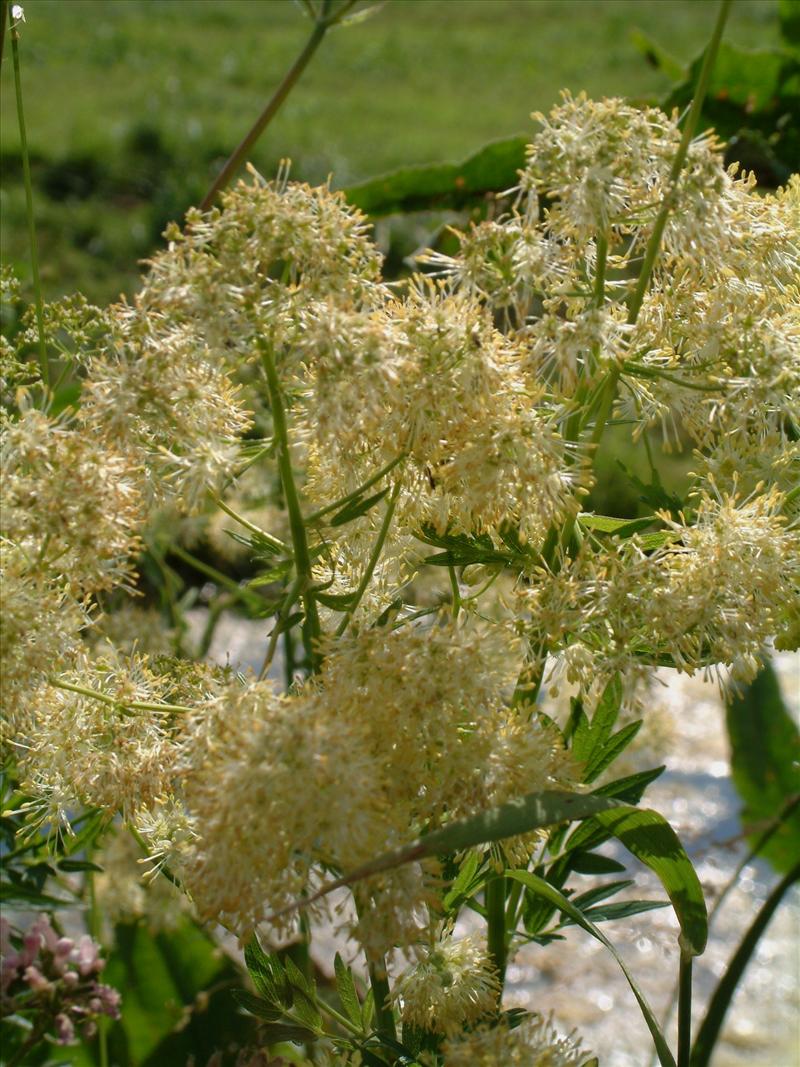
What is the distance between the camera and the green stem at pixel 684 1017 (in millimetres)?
782

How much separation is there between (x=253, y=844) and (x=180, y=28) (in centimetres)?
755

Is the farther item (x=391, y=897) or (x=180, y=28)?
(x=180, y=28)

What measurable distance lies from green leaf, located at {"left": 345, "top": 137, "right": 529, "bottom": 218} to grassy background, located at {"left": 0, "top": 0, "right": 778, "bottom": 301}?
175cm

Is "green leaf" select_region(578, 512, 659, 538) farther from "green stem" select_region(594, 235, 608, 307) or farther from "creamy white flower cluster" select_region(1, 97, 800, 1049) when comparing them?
"green stem" select_region(594, 235, 608, 307)

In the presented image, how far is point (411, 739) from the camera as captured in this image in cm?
65

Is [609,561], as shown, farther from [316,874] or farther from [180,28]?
[180,28]

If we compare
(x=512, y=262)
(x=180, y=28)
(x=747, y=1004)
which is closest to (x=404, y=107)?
(x=180, y=28)

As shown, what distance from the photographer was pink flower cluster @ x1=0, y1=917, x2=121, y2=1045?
0.92 metres

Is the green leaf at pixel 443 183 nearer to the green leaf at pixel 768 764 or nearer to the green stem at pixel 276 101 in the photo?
the green stem at pixel 276 101

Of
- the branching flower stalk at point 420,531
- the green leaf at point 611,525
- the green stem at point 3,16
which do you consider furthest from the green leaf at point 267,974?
the green stem at point 3,16

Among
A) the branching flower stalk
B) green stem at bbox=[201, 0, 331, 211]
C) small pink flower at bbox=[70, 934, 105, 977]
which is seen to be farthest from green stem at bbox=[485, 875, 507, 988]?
green stem at bbox=[201, 0, 331, 211]

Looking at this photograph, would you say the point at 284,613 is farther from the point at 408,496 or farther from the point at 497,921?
the point at 497,921

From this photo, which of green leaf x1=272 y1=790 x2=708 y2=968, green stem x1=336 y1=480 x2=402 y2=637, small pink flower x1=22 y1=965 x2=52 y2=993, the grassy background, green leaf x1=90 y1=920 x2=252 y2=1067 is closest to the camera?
green leaf x1=272 y1=790 x2=708 y2=968

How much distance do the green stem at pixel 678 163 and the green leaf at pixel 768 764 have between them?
127 centimetres
